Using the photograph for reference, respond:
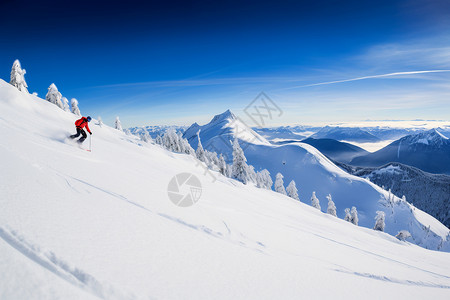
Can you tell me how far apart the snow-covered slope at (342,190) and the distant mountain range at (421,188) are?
311 feet

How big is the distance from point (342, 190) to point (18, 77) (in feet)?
375

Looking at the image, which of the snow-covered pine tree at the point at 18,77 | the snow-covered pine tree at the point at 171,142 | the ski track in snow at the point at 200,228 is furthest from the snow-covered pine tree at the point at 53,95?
the ski track in snow at the point at 200,228

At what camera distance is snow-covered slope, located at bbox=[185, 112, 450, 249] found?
7662cm

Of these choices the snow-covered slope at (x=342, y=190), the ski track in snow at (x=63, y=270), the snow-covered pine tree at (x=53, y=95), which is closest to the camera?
the ski track in snow at (x=63, y=270)

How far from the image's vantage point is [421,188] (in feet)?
578

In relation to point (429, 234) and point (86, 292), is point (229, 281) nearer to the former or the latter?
point (86, 292)

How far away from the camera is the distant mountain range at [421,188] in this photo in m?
156

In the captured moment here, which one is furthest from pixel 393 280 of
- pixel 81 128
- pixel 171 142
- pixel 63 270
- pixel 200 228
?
pixel 171 142

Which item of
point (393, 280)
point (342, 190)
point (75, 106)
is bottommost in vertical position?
point (342, 190)

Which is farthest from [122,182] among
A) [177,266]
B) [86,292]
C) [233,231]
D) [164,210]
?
[86,292]

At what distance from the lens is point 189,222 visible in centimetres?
590

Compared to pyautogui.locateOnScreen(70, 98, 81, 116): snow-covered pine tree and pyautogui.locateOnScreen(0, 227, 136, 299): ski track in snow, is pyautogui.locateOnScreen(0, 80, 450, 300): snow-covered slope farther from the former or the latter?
pyautogui.locateOnScreen(70, 98, 81, 116): snow-covered pine tree

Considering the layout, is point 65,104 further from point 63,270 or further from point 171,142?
point 63,270

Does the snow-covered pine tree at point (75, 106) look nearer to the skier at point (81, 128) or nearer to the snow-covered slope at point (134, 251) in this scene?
the skier at point (81, 128)
